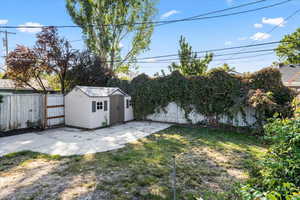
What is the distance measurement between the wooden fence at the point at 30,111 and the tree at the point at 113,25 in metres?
5.37

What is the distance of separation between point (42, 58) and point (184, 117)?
8.05m

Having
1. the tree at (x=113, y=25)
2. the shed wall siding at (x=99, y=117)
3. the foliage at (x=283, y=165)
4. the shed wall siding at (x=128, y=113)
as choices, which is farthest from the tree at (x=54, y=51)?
the foliage at (x=283, y=165)

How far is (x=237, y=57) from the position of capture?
1139 centimetres

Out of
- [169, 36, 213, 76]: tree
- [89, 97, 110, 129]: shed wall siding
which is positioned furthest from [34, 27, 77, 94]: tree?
[169, 36, 213, 76]: tree

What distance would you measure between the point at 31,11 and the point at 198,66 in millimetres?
11358

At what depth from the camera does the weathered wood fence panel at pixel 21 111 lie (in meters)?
6.60

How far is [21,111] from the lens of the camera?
707 cm

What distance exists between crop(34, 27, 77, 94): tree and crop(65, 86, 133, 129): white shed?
6.59ft

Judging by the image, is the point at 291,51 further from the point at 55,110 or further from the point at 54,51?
the point at 55,110

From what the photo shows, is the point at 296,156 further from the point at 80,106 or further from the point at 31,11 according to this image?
the point at 31,11

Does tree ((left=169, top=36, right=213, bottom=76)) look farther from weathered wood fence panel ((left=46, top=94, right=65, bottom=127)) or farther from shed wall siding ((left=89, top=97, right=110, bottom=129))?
weathered wood fence panel ((left=46, top=94, right=65, bottom=127))

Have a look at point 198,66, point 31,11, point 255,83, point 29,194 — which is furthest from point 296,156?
point 31,11

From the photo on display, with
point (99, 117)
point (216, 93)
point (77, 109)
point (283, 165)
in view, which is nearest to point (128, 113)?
point (99, 117)

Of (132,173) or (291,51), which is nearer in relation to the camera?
(132,173)
